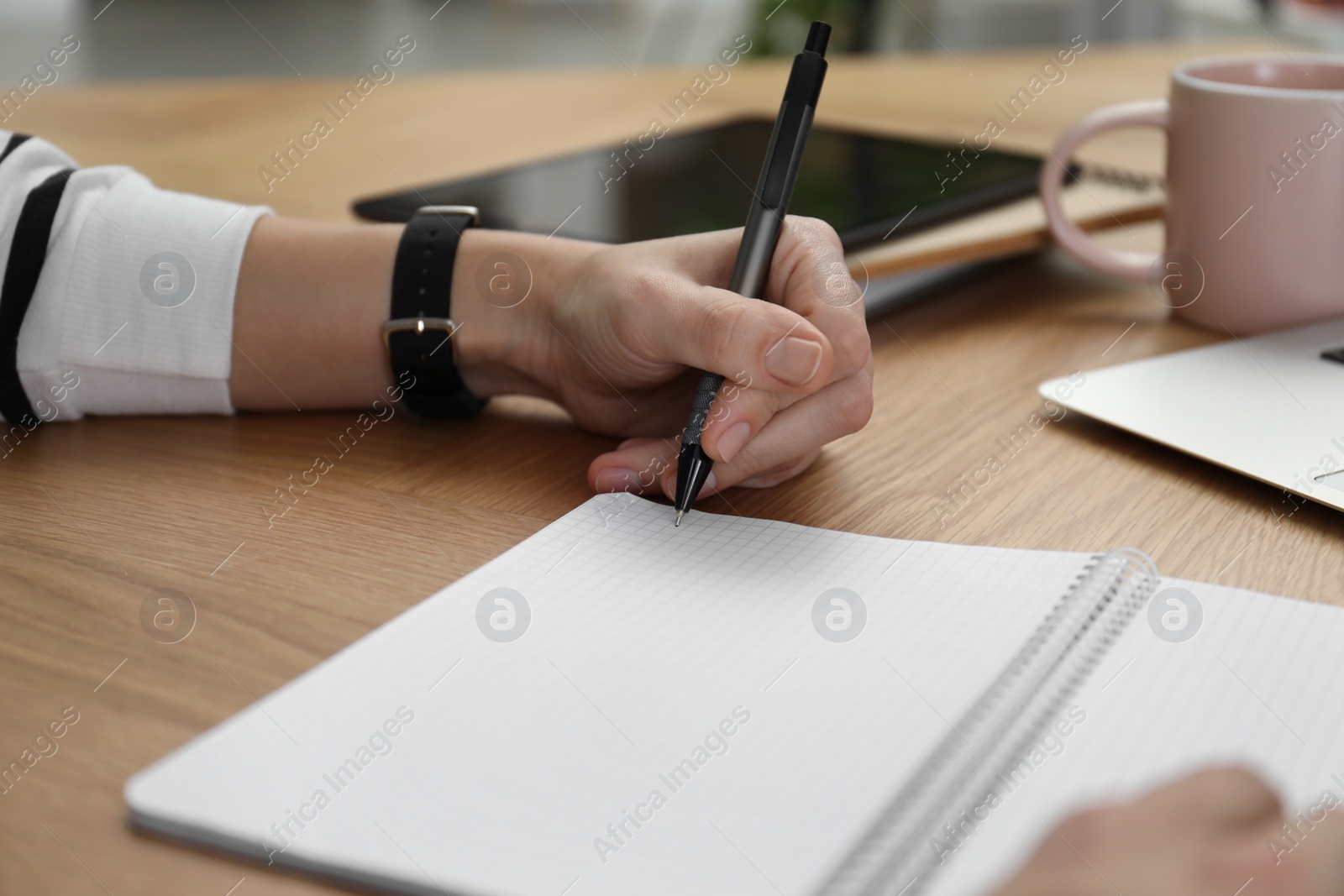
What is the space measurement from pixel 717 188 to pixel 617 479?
400mm

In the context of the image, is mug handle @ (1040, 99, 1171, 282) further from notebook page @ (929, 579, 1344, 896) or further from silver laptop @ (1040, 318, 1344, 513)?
notebook page @ (929, 579, 1344, 896)

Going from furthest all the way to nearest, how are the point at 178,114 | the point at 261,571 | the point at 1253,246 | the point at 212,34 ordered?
the point at 212,34, the point at 178,114, the point at 1253,246, the point at 261,571

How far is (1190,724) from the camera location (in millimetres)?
378

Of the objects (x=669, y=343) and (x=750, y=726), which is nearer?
(x=750, y=726)

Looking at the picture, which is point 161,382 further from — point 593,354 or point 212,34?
point 212,34

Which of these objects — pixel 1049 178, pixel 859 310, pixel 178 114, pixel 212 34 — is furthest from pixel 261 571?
pixel 212 34

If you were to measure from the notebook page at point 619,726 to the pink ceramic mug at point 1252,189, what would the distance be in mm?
Answer: 377

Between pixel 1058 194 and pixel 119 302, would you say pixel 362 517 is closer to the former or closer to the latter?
pixel 119 302

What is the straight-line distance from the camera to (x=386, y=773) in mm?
363

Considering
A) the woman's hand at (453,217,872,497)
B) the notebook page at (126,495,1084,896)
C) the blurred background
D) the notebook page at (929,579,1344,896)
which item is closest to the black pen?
the woman's hand at (453,217,872,497)

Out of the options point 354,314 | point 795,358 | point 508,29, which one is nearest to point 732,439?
point 795,358

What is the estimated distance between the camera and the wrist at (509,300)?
0.68m

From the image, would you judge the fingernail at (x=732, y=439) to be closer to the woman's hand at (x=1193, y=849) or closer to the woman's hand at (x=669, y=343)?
the woman's hand at (x=669, y=343)

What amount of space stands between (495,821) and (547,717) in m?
0.05
